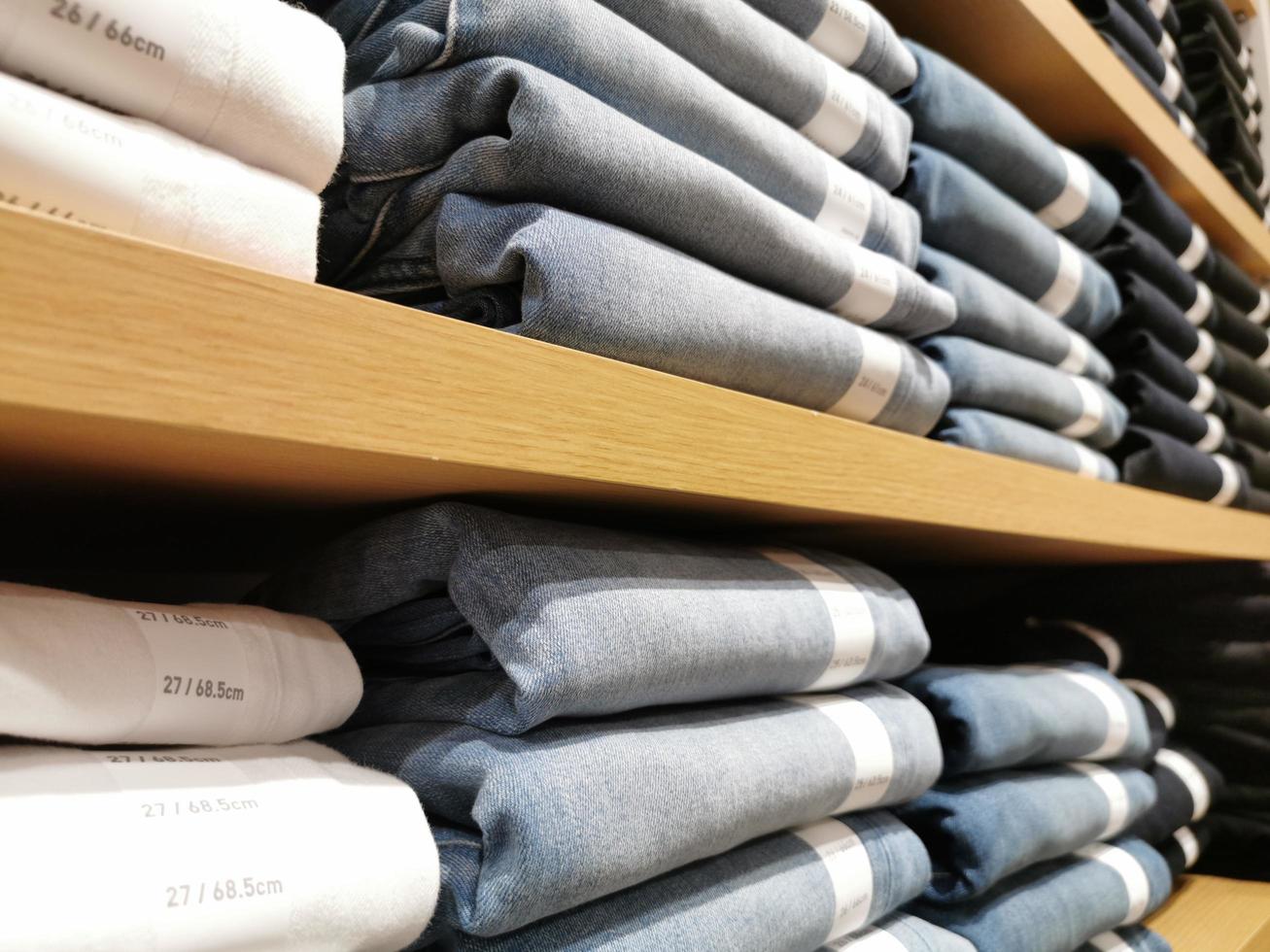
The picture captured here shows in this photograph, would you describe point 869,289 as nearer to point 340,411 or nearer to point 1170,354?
point 340,411

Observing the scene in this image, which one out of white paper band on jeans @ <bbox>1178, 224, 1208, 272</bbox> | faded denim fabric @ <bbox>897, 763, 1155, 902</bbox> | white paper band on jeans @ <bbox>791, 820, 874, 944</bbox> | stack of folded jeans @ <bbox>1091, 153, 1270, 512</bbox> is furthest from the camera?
white paper band on jeans @ <bbox>1178, 224, 1208, 272</bbox>

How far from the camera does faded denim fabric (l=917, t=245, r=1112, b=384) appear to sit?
66 centimetres

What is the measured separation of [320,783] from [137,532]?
24 centimetres

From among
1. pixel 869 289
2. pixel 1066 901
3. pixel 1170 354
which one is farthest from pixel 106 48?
pixel 1170 354

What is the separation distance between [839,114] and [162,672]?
0.46 meters

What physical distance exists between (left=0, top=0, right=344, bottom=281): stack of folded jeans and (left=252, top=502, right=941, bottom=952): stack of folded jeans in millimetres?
133

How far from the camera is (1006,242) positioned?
28.0 inches

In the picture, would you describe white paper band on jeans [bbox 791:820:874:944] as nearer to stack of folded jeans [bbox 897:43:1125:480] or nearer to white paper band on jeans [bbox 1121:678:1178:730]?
stack of folded jeans [bbox 897:43:1125:480]

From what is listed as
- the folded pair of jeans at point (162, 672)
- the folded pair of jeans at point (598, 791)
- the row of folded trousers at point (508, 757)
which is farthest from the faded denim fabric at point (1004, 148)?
the folded pair of jeans at point (162, 672)

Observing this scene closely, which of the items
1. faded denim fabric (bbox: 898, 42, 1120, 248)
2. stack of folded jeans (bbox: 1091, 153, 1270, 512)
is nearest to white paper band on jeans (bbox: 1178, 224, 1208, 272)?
stack of folded jeans (bbox: 1091, 153, 1270, 512)

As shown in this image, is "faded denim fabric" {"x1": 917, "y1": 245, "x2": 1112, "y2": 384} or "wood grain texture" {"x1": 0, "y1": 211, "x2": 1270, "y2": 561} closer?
"wood grain texture" {"x1": 0, "y1": 211, "x2": 1270, "y2": 561}

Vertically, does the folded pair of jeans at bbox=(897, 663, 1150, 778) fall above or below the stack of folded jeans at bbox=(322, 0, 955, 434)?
below

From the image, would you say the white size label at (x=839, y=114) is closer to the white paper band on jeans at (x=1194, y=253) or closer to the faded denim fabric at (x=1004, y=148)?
the faded denim fabric at (x=1004, y=148)

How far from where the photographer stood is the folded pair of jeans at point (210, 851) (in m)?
0.24
